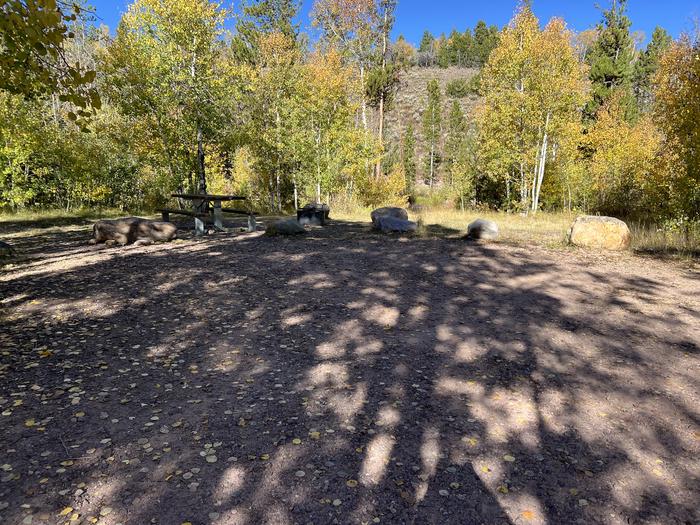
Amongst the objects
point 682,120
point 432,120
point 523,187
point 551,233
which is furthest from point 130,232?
point 432,120

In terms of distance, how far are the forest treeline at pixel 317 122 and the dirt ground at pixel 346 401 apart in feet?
23.9

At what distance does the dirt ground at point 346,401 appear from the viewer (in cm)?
235

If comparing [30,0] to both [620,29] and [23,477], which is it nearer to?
[23,477]

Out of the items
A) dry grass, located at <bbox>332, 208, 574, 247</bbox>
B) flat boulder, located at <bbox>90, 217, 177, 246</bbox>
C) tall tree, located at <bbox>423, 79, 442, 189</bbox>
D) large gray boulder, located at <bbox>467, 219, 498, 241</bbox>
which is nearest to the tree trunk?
dry grass, located at <bbox>332, 208, 574, 247</bbox>

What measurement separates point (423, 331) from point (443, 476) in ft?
7.79

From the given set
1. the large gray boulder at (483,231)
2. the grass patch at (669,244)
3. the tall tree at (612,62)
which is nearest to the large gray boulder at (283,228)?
the large gray boulder at (483,231)

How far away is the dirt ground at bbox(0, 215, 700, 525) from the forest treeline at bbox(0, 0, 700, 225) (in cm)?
729

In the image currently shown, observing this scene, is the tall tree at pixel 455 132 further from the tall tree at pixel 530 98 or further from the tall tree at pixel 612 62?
the tall tree at pixel 530 98

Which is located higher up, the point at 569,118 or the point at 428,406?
the point at 569,118

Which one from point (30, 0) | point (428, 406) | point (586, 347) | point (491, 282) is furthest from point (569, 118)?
point (30, 0)

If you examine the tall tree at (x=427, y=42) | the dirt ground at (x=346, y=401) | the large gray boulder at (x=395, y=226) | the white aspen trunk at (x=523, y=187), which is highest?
the tall tree at (x=427, y=42)

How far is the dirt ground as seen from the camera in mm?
2350

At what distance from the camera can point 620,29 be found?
28.3 m

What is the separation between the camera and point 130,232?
998 cm
